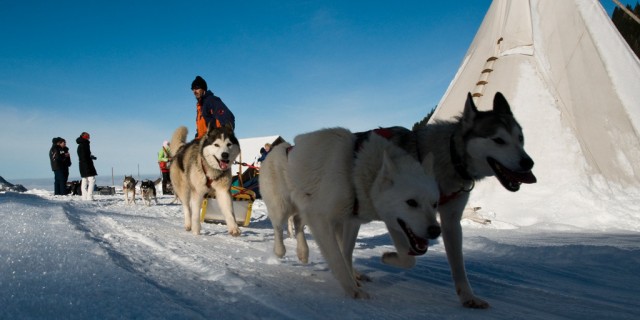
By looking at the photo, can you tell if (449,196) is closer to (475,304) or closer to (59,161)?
(475,304)

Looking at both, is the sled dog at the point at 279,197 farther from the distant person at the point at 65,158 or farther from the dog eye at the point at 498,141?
the distant person at the point at 65,158

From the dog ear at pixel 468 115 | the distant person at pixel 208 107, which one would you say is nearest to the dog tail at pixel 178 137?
the distant person at pixel 208 107

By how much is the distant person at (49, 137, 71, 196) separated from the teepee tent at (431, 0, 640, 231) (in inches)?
471

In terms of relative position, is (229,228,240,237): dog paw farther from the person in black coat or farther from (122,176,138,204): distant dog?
the person in black coat

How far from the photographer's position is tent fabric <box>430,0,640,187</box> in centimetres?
850

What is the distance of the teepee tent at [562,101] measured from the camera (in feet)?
25.3

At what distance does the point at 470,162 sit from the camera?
8.63ft

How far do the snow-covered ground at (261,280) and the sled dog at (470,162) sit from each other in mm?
413

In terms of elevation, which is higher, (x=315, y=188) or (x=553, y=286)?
(x=315, y=188)

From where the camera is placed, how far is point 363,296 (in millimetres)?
2299

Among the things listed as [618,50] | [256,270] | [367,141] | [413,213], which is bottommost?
[256,270]

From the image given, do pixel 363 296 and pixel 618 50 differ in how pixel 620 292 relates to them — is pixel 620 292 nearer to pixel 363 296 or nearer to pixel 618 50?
pixel 363 296

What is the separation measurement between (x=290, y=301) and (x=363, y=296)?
47 cm

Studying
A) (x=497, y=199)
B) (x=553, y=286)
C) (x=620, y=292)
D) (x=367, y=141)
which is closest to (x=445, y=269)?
(x=553, y=286)
